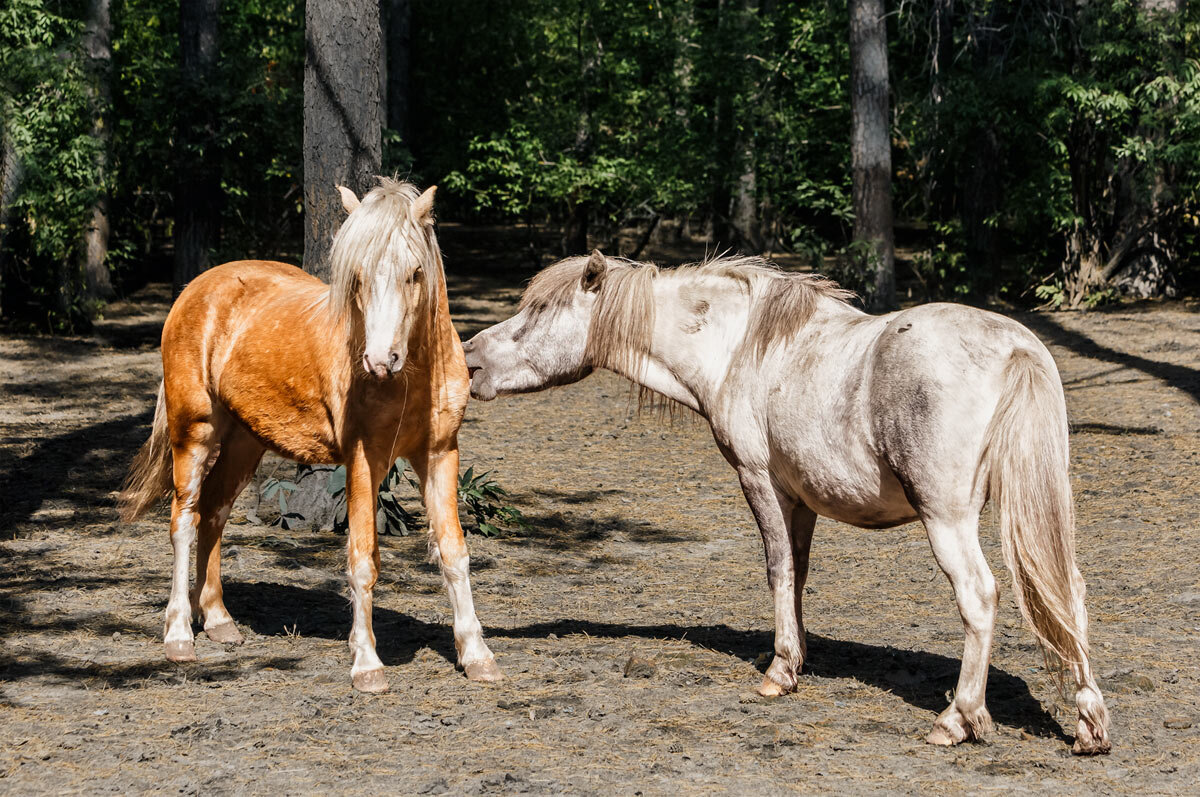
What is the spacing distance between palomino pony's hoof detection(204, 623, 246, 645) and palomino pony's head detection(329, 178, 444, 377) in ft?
6.49

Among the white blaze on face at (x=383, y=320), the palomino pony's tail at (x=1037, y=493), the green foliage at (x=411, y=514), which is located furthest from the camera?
the green foliage at (x=411, y=514)

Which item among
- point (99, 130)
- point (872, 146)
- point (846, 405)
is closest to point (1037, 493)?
point (846, 405)

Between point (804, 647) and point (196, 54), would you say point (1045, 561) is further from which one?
point (196, 54)

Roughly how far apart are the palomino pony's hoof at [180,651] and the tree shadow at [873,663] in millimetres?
1453

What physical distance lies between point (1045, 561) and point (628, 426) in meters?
8.00

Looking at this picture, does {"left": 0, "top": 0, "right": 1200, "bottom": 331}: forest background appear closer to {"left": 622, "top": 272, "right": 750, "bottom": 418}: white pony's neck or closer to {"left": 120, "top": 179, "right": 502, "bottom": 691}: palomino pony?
{"left": 120, "top": 179, "right": 502, "bottom": 691}: palomino pony

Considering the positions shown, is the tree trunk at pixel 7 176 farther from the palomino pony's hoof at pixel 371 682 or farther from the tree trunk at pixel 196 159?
the palomino pony's hoof at pixel 371 682

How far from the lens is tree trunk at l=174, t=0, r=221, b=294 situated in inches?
619

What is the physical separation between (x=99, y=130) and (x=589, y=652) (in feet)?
45.8

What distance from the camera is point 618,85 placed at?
2298 cm

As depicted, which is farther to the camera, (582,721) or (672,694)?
(672,694)

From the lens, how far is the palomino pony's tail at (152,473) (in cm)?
624

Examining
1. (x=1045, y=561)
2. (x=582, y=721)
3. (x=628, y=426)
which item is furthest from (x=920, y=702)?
(x=628, y=426)

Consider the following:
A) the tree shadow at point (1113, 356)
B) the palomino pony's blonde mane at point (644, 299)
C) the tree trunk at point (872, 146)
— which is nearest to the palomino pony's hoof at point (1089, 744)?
the palomino pony's blonde mane at point (644, 299)
